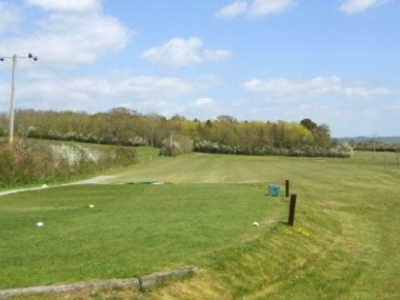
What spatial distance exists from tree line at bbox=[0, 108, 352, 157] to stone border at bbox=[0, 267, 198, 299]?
2622 inches

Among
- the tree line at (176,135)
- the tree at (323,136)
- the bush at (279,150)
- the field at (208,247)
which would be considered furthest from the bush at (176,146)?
the field at (208,247)

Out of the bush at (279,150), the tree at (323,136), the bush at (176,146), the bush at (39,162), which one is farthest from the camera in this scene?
the tree at (323,136)

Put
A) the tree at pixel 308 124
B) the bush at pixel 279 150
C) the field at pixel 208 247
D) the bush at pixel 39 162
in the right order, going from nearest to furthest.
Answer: the field at pixel 208 247, the bush at pixel 39 162, the bush at pixel 279 150, the tree at pixel 308 124

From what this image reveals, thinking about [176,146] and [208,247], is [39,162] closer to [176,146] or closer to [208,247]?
[208,247]

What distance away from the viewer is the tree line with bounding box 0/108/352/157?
260 ft

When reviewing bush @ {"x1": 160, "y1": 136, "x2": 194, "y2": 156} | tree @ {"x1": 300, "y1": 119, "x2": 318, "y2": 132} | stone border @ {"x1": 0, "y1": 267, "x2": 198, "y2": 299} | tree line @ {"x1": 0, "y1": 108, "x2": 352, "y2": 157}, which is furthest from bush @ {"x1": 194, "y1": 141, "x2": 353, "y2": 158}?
stone border @ {"x1": 0, "y1": 267, "x2": 198, "y2": 299}

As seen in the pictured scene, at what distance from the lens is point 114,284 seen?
23.7 ft

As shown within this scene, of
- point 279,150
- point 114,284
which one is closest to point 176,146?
point 279,150

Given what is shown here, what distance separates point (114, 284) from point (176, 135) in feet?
250

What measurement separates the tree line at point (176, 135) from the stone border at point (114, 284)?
219 ft

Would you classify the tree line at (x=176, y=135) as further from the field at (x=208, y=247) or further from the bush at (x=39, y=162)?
the field at (x=208, y=247)

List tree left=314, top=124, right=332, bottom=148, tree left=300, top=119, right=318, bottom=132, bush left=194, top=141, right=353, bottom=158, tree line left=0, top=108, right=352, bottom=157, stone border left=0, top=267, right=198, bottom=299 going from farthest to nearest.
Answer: tree left=300, top=119, right=318, bottom=132 → tree left=314, top=124, right=332, bottom=148 → bush left=194, top=141, right=353, bottom=158 → tree line left=0, top=108, right=352, bottom=157 → stone border left=0, top=267, right=198, bottom=299

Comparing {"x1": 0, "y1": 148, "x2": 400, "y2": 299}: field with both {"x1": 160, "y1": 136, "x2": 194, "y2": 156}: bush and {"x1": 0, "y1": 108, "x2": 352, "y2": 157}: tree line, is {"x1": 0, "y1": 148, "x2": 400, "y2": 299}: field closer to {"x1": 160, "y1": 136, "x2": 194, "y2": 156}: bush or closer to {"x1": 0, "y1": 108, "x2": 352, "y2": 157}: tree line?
{"x1": 160, "y1": 136, "x2": 194, "y2": 156}: bush

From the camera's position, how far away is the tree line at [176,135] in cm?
7912
